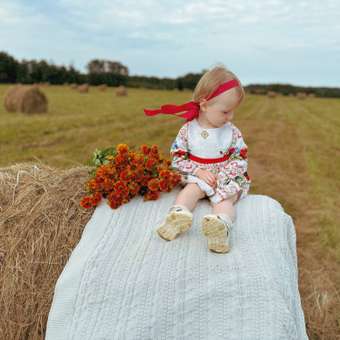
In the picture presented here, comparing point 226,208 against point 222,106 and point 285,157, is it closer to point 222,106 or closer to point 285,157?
point 222,106

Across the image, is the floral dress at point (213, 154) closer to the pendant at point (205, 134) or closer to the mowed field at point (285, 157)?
the pendant at point (205, 134)

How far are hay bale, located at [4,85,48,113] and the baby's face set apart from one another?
14885mm

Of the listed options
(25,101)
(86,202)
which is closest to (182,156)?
(86,202)

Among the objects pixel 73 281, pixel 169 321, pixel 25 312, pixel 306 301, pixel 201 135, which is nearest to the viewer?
pixel 169 321

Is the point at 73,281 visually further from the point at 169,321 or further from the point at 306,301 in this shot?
the point at 306,301

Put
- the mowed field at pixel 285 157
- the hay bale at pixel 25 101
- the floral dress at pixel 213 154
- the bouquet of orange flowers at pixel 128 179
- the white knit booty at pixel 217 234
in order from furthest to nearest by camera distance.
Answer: the hay bale at pixel 25 101
the mowed field at pixel 285 157
the floral dress at pixel 213 154
the bouquet of orange flowers at pixel 128 179
the white knit booty at pixel 217 234

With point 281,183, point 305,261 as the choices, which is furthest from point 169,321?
point 281,183

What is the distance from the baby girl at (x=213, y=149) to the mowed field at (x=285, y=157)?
1568 millimetres

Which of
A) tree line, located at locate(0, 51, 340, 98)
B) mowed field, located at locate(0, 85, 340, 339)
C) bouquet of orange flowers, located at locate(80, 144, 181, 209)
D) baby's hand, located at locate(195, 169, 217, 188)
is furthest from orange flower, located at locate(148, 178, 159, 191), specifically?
tree line, located at locate(0, 51, 340, 98)

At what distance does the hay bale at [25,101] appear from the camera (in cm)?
1694

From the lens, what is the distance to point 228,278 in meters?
2.40

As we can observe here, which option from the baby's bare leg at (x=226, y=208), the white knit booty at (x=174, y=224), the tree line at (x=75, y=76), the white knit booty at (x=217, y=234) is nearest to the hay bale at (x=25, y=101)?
the baby's bare leg at (x=226, y=208)

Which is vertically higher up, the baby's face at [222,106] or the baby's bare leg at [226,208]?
the baby's face at [222,106]

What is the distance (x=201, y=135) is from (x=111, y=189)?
665 millimetres
